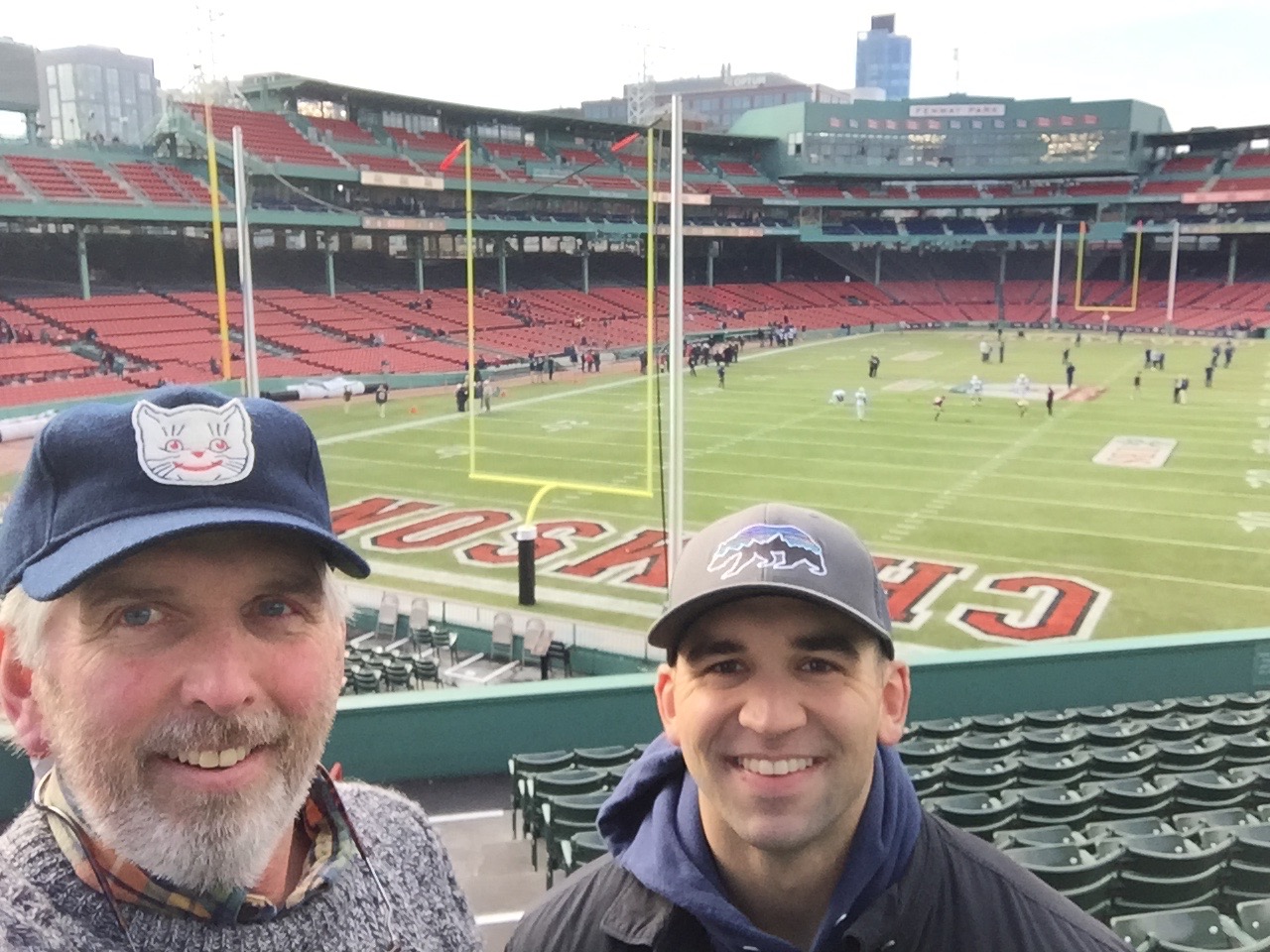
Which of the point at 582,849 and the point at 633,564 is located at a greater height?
the point at 582,849

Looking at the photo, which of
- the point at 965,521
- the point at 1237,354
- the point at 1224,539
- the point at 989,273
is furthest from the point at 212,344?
the point at 989,273

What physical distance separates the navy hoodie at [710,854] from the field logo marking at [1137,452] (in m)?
20.9

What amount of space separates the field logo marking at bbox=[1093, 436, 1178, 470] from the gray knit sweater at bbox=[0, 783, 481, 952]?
21372 mm

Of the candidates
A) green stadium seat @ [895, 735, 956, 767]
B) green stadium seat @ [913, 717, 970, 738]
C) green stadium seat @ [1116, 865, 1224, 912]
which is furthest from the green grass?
green stadium seat @ [1116, 865, 1224, 912]

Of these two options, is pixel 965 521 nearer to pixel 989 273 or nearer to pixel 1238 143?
pixel 989 273

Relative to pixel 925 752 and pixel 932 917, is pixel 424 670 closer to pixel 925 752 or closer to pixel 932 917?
pixel 925 752

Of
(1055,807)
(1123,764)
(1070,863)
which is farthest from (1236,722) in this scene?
(1070,863)

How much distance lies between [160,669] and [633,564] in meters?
13.6

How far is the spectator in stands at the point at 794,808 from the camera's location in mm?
1825

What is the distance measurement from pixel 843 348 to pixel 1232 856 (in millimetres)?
42154

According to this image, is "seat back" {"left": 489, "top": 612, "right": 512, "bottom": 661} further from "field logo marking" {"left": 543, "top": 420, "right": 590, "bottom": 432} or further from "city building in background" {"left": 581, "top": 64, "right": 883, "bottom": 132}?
"city building in background" {"left": 581, "top": 64, "right": 883, "bottom": 132}

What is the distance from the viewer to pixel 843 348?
4597 cm

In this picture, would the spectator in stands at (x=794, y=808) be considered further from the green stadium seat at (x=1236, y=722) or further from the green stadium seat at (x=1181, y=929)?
the green stadium seat at (x=1236, y=722)

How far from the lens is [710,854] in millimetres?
1970
